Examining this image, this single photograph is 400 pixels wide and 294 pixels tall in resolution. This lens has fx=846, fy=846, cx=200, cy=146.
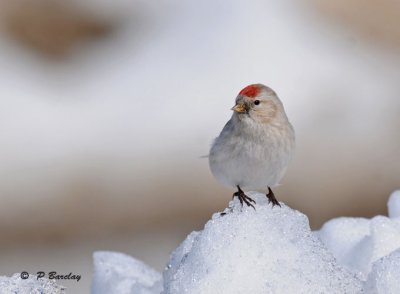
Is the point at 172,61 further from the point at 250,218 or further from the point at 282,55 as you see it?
the point at 250,218

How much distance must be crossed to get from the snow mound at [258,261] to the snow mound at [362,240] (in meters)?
0.38

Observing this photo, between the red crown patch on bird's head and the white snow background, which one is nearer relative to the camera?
the white snow background

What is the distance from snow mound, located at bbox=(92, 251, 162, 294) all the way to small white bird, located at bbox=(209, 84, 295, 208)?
0.53 m

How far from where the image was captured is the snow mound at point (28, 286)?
1.85 metres

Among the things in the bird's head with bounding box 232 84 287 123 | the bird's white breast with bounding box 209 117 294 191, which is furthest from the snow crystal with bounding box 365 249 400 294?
the bird's head with bounding box 232 84 287 123

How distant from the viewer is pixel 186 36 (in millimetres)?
8664

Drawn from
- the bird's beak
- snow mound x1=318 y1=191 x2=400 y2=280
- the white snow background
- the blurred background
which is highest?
the bird's beak

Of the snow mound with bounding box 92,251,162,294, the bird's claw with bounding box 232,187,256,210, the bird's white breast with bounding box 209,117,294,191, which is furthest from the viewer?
the bird's white breast with bounding box 209,117,294,191

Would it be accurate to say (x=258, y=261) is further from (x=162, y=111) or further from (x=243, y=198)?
(x=162, y=111)

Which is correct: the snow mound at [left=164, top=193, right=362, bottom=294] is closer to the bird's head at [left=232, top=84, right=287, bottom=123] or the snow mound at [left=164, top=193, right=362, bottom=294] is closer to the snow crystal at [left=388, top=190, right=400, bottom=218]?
the snow crystal at [left=388, top=190, right=400, bottom=218]

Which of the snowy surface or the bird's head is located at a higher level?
the bird's head

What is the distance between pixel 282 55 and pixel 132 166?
2.02 meters

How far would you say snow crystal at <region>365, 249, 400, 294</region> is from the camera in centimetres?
198

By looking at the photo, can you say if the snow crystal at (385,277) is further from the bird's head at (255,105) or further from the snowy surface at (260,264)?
the bird's head at (255,105)
